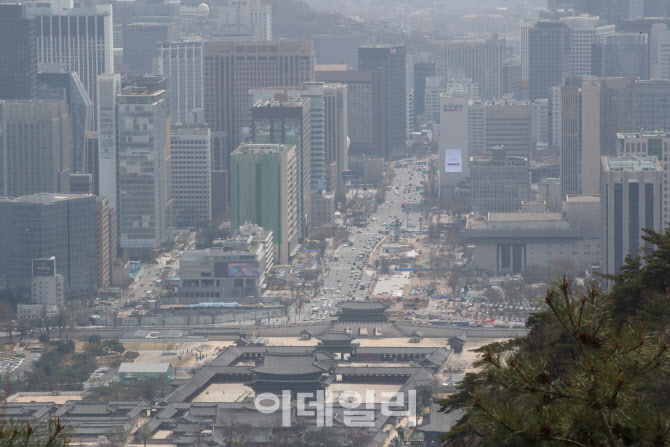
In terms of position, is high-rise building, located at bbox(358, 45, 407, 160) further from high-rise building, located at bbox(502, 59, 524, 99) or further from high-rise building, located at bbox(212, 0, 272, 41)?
high-rise building, located at bbox(212, 0, 272, 41)

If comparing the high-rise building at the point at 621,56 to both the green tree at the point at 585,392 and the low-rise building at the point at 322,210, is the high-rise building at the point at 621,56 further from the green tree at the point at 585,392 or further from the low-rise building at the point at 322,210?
the green tree at the point at 585,392

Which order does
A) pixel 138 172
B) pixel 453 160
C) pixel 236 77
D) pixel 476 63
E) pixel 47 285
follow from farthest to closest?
pixel 476 63
pixel 236 77
pixel 453 160
pixel 138 172
pixel 47 285

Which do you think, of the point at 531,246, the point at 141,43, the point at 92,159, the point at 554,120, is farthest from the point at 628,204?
the point at 141,43

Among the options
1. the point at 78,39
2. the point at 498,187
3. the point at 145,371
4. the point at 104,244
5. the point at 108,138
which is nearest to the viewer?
the point at 145,371

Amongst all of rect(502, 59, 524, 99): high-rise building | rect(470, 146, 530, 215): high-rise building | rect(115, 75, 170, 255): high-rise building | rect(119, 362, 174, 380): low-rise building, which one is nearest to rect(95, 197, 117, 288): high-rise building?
rect(115, 75, 170, 255): high-rise building

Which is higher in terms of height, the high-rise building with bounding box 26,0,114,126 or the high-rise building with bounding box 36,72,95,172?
the high-rise building with bounding box 26,0,114,126

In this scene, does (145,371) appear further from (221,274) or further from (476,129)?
(476,129)
